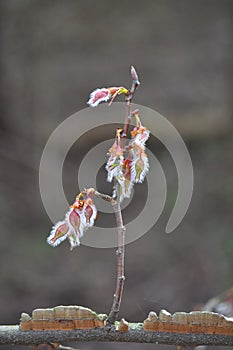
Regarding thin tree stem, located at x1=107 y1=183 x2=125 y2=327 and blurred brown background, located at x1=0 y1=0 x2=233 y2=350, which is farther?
blurred brown background, located at x1=0 y1=0 x2=233 y2=350

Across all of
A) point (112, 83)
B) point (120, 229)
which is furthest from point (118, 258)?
point (112, 83)

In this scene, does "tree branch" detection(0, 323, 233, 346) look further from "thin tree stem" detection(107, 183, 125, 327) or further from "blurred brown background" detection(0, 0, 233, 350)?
"blurred brown background" detection(0, 0, 233, 350)

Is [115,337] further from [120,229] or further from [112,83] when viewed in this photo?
[112,83]

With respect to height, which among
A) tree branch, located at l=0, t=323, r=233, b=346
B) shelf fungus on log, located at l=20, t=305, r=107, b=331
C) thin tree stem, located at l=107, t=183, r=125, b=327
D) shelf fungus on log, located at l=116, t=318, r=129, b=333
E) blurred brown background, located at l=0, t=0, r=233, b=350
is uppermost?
blurred brown background, located at l=0, t=0, r=233, b=350

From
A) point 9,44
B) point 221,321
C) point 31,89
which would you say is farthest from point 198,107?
point 221,321

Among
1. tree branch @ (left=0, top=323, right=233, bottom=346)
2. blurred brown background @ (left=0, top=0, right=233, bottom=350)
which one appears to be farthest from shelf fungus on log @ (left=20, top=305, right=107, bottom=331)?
blurred brown background @ (left=0, top=0, right=233, bottom=350)

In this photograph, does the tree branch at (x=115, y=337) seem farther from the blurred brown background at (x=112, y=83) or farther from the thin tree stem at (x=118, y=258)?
the blurred brown background at (x=112, y=83)

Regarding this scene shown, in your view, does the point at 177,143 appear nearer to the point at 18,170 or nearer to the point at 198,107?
the point at 198,107
